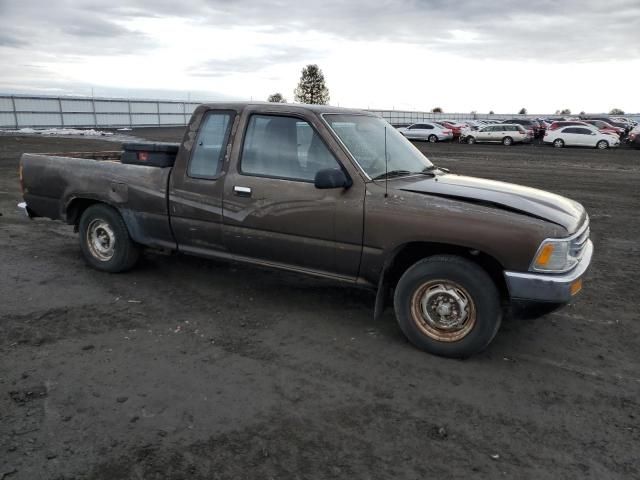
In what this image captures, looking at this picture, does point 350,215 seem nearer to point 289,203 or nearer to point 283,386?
point 289,203

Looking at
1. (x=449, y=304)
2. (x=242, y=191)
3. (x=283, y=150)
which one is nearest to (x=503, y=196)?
(x=449, y=304)

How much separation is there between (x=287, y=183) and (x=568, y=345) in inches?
104

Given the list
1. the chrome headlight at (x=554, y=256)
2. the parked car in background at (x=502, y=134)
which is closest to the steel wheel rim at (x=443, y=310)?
the chrome headlight at (x=554, y=256)

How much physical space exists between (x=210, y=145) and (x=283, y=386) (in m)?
2.41

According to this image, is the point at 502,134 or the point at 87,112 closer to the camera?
the point at 502,134

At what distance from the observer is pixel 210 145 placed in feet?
15.8

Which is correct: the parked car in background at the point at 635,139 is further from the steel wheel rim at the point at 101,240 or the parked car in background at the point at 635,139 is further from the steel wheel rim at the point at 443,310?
the steel wheel rim at the point at 101,240

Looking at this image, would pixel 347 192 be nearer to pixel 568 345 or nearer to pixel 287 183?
pixel 287 183

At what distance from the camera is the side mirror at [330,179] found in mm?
3973

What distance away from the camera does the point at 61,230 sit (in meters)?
7.64

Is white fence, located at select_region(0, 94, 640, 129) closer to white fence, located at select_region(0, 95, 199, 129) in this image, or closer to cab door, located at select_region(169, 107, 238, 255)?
white fence, located at select_region(0, 95, 199, 129)

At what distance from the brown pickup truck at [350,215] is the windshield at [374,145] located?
15 millimetres

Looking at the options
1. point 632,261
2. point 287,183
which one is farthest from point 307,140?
point 632,261

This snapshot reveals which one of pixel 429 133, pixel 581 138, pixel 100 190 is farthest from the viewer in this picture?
pixel 429 133
